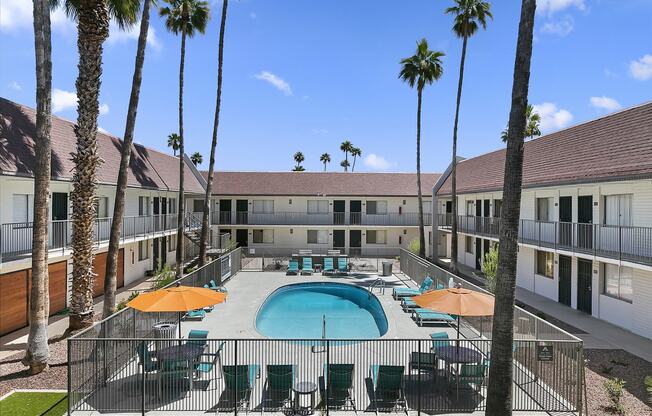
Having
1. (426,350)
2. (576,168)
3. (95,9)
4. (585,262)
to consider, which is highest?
(95,9)

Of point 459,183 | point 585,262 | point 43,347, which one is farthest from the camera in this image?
point 459,183

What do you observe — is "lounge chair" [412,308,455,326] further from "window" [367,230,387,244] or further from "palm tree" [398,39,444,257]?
"window" [367,230,387,244]

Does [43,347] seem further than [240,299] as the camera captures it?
No

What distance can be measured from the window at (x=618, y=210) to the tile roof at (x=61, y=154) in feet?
74.5

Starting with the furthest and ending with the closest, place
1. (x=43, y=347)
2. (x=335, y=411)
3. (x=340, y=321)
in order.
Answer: (x=340, y=321)
(x=43, y=347)
(x=335, y=411)

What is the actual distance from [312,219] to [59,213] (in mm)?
21080

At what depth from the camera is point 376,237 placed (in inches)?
1516

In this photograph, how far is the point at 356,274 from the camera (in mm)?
28203

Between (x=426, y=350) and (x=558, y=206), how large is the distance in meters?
12.7

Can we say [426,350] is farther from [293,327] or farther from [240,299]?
[240,299]

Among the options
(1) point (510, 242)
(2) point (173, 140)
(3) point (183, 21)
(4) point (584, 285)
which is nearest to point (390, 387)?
(1) point (510, 242)

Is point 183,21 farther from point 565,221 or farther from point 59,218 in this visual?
point 565,221

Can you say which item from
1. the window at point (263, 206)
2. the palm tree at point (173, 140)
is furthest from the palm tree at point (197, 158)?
the window at point (263, 206)

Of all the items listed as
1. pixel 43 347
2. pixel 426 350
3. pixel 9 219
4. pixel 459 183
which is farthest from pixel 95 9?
pixel 459 183
